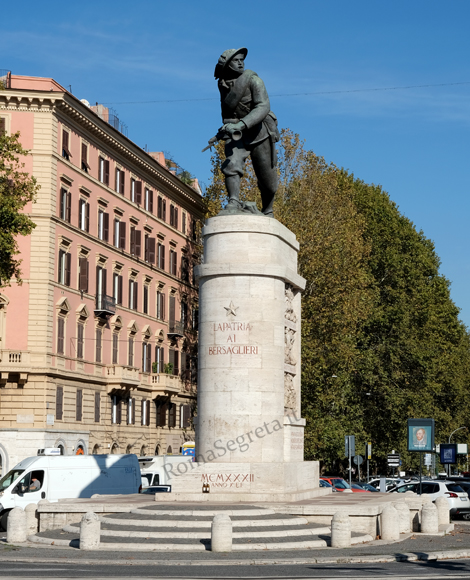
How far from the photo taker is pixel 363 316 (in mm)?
49250

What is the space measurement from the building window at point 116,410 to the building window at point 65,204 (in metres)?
12.0

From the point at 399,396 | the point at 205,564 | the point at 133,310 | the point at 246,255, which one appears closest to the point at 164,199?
the point at 133,310

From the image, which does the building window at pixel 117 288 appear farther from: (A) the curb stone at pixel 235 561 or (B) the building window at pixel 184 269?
(A) the curb stone at pixel 235 561

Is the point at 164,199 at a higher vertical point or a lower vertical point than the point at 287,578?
higher

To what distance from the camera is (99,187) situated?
60906 millimetres

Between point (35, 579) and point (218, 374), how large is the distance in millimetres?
9286

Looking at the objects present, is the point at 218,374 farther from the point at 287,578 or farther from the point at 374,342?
the point at 374,342

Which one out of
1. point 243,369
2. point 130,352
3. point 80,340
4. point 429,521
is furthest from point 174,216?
point 429,521

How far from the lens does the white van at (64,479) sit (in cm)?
3019

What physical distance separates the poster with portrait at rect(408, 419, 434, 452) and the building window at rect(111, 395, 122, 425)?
3044 cm

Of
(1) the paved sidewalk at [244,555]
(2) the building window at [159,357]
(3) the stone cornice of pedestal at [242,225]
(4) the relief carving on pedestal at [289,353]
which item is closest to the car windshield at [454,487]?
(4) the relief carving on pedestal at [289,353]

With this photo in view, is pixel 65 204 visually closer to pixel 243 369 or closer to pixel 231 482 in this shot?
pixel 243 369

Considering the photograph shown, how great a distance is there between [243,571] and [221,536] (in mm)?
2042

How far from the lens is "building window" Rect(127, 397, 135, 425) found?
63750 mm
